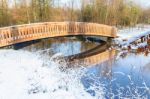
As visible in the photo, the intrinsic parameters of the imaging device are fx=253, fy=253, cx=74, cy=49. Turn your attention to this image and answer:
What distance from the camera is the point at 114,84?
9750mm

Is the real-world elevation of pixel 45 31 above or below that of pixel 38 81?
above

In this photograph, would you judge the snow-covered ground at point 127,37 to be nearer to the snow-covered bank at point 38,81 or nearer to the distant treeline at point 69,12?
the distant treeline at point 69,12

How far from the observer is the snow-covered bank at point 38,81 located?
7.97 m

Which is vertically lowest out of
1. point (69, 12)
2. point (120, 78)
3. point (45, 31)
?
point (120, 78)

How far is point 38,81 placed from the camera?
9234 millimetres

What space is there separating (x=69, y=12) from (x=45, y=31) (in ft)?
49.4

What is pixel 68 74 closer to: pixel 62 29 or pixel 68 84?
pixel 68 84

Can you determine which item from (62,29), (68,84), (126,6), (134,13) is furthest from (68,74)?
(134,13)

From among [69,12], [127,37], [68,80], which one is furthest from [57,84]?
[69,12]

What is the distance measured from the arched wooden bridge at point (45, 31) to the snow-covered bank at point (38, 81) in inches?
131

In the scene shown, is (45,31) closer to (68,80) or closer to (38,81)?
(68,80)

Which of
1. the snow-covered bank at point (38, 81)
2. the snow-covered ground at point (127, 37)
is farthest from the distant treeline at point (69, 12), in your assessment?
the snow-covered bank at point (38, 81)

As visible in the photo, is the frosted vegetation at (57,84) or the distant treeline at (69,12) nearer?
the frosted vegetation at (57,84)

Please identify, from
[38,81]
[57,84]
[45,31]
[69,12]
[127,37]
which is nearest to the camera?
[57,84]
